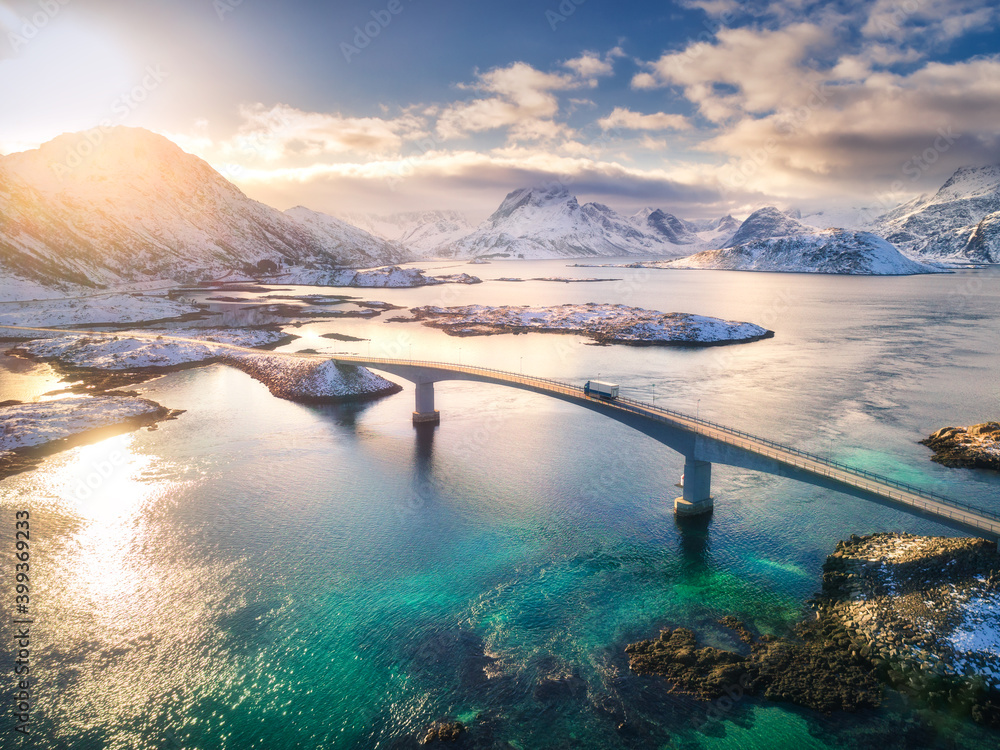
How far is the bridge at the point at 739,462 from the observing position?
118ft

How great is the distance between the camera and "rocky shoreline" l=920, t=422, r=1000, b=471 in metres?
62.3

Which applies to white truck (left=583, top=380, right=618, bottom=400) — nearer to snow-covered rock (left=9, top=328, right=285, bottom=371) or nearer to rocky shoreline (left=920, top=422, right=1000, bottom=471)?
rocky shoreline (left=920, top=422, right=1000, bottom=471)

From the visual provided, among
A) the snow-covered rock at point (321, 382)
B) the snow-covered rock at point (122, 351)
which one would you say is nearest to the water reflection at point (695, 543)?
the snow-covered rock at point (321, 382)

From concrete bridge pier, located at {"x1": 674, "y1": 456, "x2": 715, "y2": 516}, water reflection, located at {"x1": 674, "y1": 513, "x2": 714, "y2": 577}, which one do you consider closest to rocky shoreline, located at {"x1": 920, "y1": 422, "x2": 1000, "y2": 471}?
concrete bridge pier, located at {"x1": 674, "y1": 456, "x2": 715, "y2": 516}

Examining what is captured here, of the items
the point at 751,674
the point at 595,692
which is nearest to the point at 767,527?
the point at 751,674

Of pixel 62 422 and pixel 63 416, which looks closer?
pixel 62 422

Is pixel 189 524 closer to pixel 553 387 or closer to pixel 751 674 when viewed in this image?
pixel 553 387

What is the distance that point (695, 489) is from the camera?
5097 centimetres

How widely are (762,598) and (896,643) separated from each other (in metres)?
8.33

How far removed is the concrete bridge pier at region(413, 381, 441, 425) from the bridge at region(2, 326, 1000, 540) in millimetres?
4779

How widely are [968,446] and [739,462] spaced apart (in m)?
40.9

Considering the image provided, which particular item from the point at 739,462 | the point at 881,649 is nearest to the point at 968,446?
the point at 739,462

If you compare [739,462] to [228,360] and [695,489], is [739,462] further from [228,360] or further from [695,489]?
[228,360]

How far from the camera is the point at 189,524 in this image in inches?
1970
